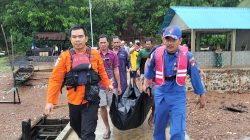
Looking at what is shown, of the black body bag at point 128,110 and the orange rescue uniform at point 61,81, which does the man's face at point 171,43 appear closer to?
the orange rescue uniform at point 61,81

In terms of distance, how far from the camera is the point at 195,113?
11211 mm

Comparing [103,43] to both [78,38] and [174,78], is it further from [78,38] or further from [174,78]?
[174,78]

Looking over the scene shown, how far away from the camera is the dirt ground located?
28.4ft

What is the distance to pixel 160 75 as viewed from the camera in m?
4.85

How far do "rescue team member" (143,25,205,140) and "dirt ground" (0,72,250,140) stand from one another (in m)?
2.94

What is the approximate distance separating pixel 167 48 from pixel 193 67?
0.43 meters

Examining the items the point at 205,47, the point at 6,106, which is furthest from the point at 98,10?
the point at 6,106

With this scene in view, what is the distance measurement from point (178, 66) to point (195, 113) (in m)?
6.76

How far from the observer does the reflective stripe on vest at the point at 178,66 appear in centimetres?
475

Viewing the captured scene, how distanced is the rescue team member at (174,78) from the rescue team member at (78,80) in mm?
828

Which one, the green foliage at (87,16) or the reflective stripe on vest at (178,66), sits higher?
the green foliage at (87,16)

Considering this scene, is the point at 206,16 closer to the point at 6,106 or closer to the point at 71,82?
the point at 6,106

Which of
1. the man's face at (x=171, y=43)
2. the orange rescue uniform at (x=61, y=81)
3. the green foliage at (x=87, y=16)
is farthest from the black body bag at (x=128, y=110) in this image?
the green foliage at (x=87, y=16)

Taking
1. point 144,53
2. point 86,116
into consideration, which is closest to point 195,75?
point 86,116
